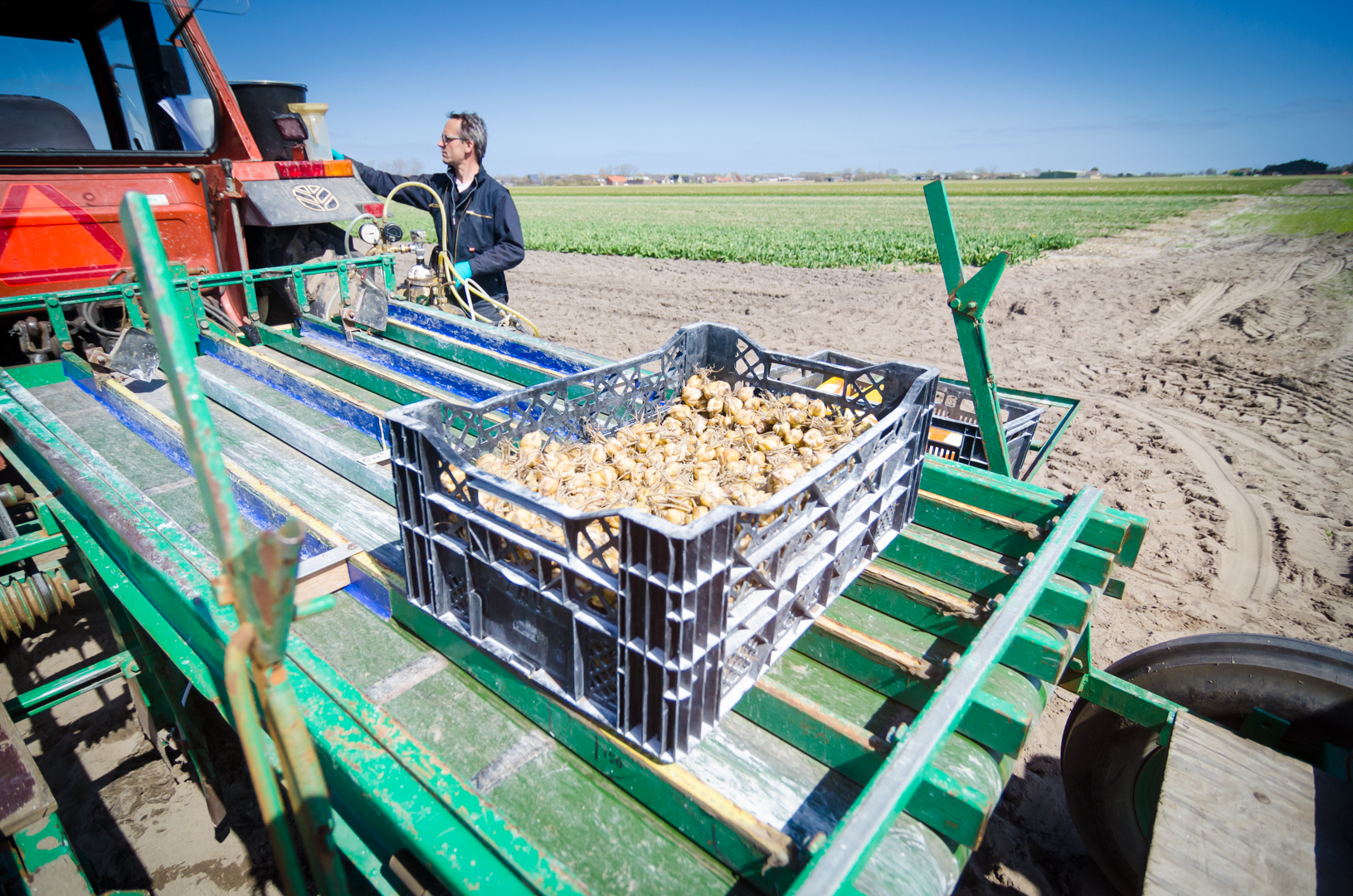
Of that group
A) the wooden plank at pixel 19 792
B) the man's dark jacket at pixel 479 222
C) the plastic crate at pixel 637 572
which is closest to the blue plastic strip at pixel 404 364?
the man's dark jacket at pixel 479 222

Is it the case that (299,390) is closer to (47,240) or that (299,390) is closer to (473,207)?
(47,240)

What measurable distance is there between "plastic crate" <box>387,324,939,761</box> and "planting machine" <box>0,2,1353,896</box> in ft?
0.22

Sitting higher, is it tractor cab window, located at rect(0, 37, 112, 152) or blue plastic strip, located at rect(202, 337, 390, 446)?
tractor cab window, located at rect(0, 37, 112, 152)

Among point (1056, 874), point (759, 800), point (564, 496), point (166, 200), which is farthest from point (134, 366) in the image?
point (1056, 874)

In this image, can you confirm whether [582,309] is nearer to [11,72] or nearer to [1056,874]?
[11,72]

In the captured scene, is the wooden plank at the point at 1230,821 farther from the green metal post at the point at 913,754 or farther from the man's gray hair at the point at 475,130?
the man's gray hair at the point at 475,130

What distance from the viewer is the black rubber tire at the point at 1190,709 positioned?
1.84 meters

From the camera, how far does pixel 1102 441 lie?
224 inches

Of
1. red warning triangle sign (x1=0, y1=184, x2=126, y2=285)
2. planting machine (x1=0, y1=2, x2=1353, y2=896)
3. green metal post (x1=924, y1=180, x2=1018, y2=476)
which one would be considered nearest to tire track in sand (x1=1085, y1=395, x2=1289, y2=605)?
planting machine (x1=0, y1=2, x2=1353, y2=896)

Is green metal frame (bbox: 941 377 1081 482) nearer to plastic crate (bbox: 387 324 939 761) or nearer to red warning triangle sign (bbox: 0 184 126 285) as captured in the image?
plastic crate (bbox: 387 324 939 761)

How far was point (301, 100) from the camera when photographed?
17.4 ft

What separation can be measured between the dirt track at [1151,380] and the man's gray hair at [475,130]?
3.53 m

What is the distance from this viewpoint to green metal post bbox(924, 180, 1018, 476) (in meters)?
2.47

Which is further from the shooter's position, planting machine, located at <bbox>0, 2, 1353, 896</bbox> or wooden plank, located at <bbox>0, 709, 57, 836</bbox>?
wooden plank, located at <bbox>0, 709, 57, 836</bbox>
